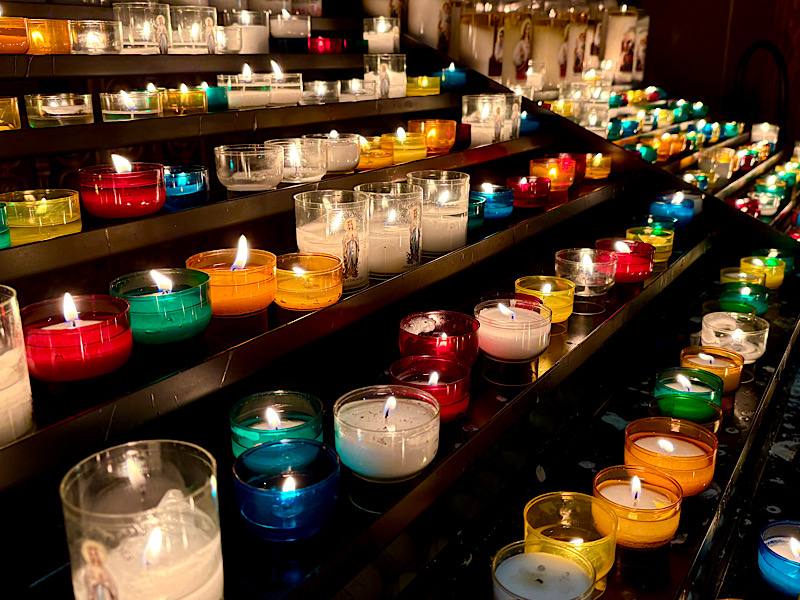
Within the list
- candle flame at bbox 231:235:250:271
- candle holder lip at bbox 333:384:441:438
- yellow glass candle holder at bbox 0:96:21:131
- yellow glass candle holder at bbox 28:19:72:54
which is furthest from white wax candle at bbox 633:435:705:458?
yellow glass candle holder at bbox 28:19:72:54

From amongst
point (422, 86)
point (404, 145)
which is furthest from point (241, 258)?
point (422, 86)

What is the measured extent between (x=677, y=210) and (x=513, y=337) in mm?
1631

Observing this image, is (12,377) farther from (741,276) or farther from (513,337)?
(741,276)

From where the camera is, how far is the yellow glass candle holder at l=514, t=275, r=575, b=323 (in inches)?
78.2

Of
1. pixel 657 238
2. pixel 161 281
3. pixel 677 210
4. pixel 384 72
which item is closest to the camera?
pixel 161 281

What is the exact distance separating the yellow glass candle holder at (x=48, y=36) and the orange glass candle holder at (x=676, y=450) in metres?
1.69

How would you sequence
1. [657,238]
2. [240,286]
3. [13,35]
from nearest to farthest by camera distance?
[240,286] → [13,35] → [657,238]

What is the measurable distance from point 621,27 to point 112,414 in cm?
416

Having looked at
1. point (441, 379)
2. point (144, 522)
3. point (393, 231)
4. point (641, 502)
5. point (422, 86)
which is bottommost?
point (641, 502)

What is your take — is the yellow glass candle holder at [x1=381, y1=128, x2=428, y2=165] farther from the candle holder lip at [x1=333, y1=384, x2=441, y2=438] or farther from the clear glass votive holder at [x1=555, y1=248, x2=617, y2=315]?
the candle holder lip at [x1=333, y1=384, x2=441, y2=438]

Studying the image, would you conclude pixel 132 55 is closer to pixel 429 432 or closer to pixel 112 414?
pixel 112 414

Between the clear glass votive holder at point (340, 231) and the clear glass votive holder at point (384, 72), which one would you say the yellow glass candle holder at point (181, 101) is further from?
the clear glass votive holder at point (384, 72)

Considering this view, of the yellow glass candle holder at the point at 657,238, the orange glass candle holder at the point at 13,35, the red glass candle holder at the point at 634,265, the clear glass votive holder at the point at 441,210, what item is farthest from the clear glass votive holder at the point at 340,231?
the yellow glass candle holder at the point at 657,238

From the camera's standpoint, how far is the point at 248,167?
1688 mm
